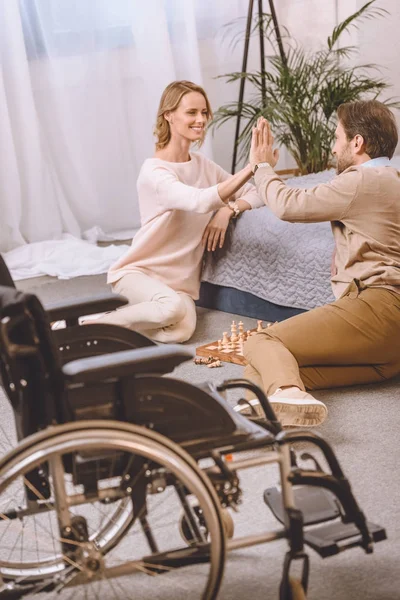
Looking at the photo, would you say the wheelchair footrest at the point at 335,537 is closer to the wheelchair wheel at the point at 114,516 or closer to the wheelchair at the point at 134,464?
the wheelchair at the point at 134,464

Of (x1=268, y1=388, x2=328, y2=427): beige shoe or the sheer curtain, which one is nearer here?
(x1=268, y1=388, x2=328, y2=427): beige shoe

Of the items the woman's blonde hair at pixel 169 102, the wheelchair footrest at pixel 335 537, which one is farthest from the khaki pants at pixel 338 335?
the woman's blonde hair at pixel 169 102

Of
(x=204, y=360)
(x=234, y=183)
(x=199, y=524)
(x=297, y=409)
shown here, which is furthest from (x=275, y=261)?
(x=199, y=524)

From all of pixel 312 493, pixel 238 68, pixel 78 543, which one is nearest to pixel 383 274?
pixel 312 493

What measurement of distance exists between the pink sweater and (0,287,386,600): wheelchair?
166 cm

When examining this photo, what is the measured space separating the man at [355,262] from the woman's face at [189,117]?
0.71 metres

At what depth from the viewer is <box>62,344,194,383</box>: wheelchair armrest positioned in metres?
1.41

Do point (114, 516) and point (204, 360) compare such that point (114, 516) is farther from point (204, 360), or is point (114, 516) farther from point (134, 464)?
point (204, 360)

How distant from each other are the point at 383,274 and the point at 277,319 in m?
0.78

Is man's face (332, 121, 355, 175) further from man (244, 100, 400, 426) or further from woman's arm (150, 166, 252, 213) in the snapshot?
woman's arm (150, 166, 252, 213)

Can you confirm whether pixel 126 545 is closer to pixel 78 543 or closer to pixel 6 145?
pixel 78 543

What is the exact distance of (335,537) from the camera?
5.15 feet

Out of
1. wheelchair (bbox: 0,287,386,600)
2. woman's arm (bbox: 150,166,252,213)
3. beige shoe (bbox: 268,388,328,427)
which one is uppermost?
woman's arm (bbox: 150,166,252,213)

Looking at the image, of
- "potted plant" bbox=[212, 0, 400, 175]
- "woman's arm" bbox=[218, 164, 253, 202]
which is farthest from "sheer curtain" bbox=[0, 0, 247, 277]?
"woman's arm" bbox=[218, 164, 253, 202]
